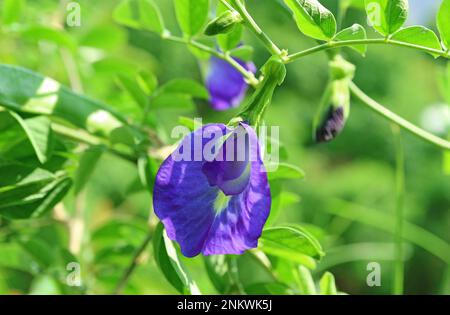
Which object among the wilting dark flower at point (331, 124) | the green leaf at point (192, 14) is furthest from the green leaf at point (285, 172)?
the green leaf at point (192, 14)

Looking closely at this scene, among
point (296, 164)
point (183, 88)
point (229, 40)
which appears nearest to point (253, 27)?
point (229, 40)

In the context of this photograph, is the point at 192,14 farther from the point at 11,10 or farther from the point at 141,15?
the point at 11,10

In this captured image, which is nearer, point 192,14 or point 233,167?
point 233,167

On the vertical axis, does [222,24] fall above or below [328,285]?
above

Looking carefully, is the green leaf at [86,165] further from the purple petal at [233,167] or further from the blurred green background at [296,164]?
the purple petal at [233,167]

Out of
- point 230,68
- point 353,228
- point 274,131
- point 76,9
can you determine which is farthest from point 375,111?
point 353,228
